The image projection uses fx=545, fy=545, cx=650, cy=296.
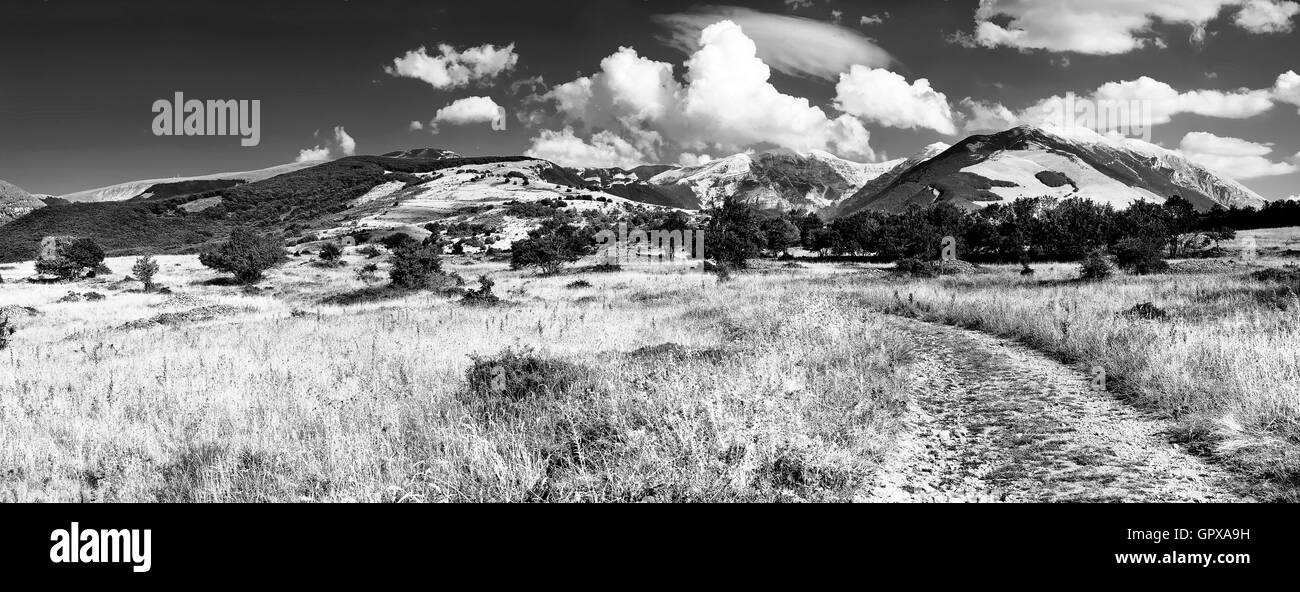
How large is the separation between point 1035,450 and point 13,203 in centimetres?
23624

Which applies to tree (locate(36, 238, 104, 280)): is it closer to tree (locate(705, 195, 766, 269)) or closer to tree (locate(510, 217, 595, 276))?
tree (locate(510, 217, 595, 276))

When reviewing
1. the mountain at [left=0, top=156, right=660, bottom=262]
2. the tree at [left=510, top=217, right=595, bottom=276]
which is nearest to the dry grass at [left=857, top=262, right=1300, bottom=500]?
the tree at [left=510, top=217, right=595, bottom=276]

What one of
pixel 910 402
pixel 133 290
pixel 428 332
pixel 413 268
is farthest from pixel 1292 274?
pixel 133 290

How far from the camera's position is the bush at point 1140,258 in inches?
1336

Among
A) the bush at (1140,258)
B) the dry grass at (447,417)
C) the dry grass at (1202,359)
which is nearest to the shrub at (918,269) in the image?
the bush at (1140,258)

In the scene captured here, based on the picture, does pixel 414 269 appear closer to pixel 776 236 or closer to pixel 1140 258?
pixel 1140 258

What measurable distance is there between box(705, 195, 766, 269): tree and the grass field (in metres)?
30.7

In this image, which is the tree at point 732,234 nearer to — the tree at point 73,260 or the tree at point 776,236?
the tree at point 776,236

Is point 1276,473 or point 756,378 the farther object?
point 756,378

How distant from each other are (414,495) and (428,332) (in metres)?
12.0

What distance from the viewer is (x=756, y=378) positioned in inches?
307

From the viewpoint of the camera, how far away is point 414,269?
113 feet

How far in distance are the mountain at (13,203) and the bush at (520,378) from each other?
201 m
